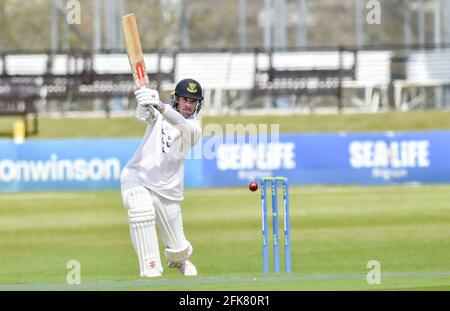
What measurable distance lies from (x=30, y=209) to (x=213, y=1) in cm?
1338

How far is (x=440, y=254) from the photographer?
17562mm

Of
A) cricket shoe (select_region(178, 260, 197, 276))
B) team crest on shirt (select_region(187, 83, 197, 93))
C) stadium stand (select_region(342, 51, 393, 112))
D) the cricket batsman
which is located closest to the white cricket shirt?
the cricket batsman

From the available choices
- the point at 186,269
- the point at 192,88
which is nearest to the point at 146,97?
the point at 192,88

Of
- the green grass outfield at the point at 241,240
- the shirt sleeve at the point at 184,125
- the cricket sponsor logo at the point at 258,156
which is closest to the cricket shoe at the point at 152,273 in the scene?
the green grass outfield at the point at 241,240

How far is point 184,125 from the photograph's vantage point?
12.9 metres

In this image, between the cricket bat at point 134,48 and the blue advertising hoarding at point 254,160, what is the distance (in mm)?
14613

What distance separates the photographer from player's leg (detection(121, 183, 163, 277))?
1291cm

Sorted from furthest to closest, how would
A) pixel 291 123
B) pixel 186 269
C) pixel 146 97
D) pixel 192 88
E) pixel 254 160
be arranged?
pixel 291 123 < pixel 254 160 < pixel 186 269 < pixel 192 88 < pixel 146 97

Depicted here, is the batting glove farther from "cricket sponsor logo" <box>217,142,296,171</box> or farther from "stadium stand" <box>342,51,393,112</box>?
"stadium stand" <box>342,51,393,112</box>

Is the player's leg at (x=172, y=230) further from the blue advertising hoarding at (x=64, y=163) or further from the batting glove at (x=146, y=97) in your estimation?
the blue advertising hoarding at (x=64, y=163)

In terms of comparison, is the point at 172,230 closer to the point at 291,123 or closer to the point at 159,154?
the point at 159,154

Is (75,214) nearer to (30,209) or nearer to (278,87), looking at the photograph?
(30,209)

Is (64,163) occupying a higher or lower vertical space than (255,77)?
lower

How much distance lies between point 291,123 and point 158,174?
18534mm
